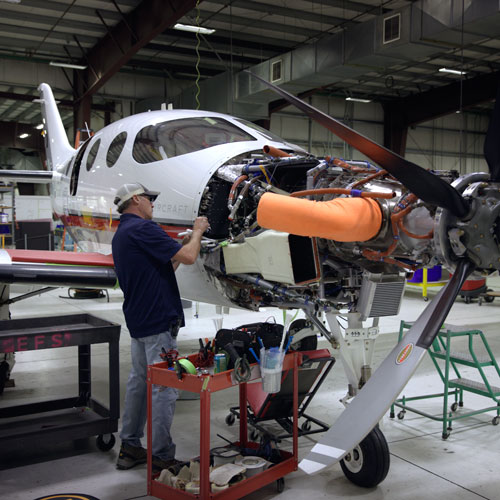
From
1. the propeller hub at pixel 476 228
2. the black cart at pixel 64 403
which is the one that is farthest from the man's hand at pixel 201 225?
the propeller hub at pixel 476 228

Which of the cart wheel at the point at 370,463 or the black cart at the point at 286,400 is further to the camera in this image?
the black cart at the point at 286,400

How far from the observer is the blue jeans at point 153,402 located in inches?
157

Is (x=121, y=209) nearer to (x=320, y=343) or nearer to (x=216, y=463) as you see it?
(x=216, y=463)

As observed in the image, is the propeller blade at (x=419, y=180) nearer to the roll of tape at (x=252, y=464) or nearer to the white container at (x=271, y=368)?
the white container at (x=271, y=368)

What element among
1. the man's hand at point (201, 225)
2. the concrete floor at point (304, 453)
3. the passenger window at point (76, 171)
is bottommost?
the concrete floor at point (304, 453)

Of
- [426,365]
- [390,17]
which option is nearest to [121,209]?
[426,365]

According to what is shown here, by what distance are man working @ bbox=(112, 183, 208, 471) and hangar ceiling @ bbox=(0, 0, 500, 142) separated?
6.53 metres

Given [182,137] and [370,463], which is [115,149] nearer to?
[182,137]

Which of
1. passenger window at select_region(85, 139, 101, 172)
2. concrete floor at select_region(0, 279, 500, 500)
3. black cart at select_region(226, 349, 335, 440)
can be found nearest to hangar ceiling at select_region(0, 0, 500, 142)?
passenger window at select_region(85, 139, 101, 172)

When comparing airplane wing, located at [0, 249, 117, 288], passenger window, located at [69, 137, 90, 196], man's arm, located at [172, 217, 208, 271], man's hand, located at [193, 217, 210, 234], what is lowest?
airplane wing, located at [0, 249, 117, 288]

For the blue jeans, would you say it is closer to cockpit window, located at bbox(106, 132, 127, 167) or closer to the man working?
the man working

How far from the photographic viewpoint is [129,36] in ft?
51.1

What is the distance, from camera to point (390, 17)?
1312cm

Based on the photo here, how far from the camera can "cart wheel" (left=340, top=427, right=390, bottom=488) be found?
4008 mm
